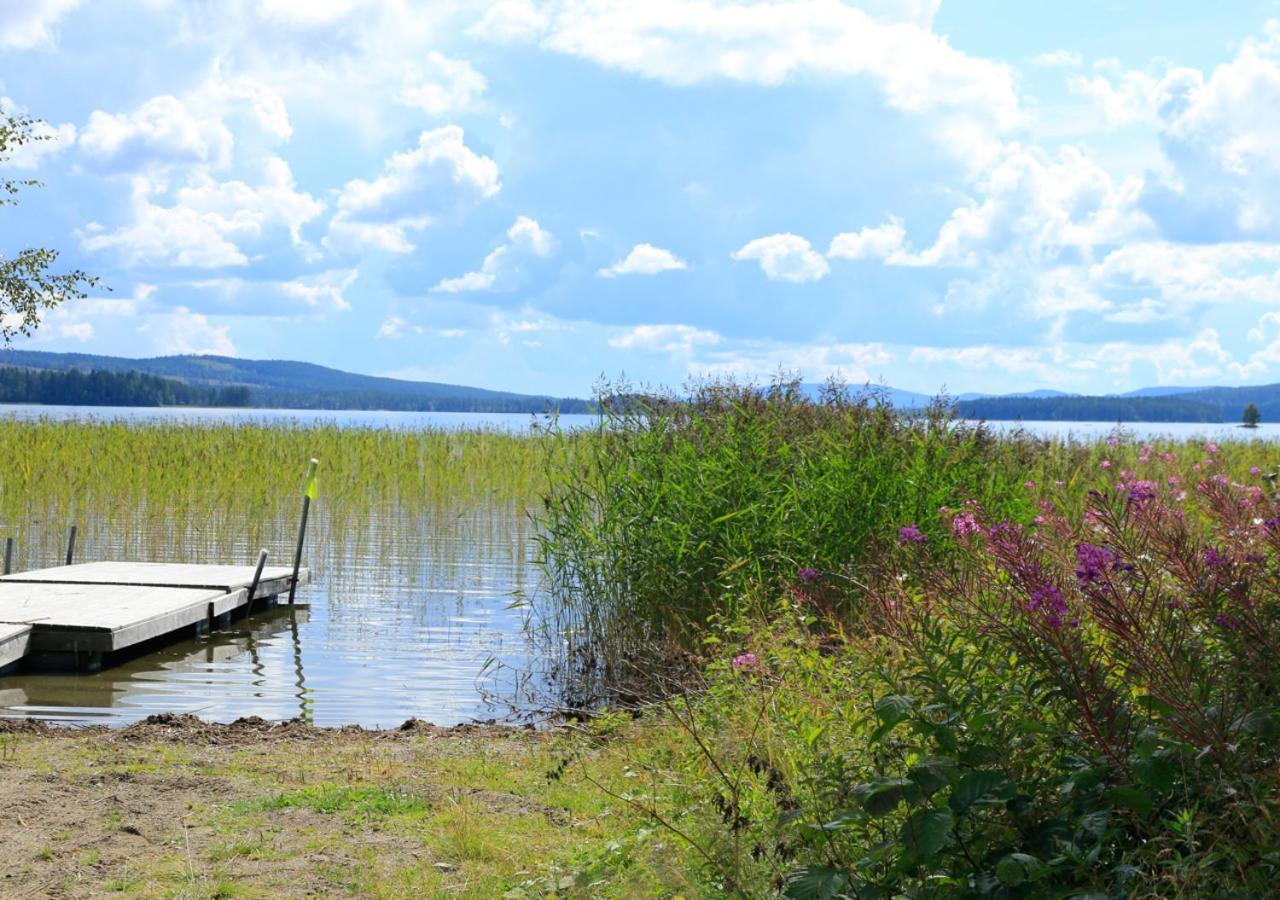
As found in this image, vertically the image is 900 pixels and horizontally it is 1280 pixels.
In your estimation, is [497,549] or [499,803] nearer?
[499,803]

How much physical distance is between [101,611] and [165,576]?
7.63 ft

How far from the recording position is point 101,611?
37.2 feet

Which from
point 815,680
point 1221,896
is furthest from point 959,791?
point 815,680

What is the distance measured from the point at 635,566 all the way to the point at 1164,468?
13.0 metres

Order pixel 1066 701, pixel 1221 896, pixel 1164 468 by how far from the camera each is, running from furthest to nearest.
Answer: pixel 1164 468 < pixel 1066 701 < pixel 1221 896

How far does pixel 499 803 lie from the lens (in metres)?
6.33

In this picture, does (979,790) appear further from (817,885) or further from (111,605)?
(111,605)

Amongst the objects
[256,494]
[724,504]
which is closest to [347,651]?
[724,504]

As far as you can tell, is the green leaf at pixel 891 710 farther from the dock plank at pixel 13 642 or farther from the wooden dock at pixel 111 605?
the dock plank at pixel 13 642

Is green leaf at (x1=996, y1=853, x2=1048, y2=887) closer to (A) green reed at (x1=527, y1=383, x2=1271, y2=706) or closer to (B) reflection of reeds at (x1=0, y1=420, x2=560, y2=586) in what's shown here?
(A) green reed at (x1=527, y1=383, x2=1271, y2=706)

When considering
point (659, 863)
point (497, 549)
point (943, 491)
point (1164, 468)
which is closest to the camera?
point (659, 863)

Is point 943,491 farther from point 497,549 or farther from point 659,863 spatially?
point 497,549

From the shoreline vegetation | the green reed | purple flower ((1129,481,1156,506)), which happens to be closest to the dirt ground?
the shoreline vegetation

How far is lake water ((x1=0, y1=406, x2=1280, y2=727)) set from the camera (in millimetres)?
9719
